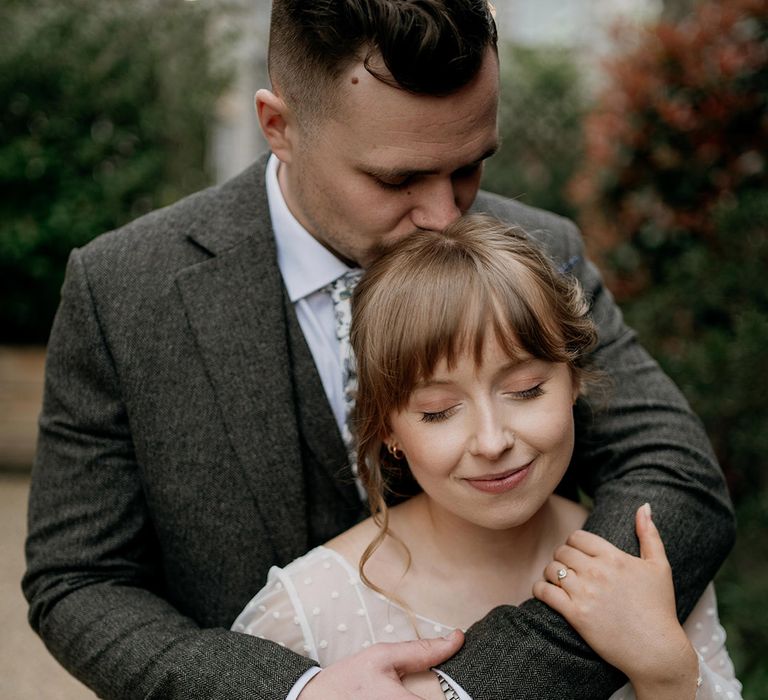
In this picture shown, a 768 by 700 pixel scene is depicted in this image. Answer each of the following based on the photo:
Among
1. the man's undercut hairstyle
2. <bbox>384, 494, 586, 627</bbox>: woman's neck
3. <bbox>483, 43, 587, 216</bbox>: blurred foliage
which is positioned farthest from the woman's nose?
<bbox>483, 43, 587, 216</bbox>: blurred foliage

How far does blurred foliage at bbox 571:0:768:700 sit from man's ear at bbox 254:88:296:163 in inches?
Answer: 81.6

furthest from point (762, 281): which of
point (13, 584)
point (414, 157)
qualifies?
point (13, 584)

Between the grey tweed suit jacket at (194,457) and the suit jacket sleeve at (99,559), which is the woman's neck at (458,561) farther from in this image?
the suit jacket sleeve at (99,559)

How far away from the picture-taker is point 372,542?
2.18m

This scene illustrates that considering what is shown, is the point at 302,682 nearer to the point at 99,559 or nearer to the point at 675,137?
the point at 99,559

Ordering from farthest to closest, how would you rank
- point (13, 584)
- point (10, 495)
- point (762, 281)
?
point (10, 495) < point (13, 584) < point (762, 281)

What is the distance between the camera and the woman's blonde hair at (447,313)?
1.99m

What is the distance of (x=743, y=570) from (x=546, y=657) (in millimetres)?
2377

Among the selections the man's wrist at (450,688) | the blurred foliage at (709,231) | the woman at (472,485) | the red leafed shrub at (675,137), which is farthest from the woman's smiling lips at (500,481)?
the red leafed shrub at (675,137)

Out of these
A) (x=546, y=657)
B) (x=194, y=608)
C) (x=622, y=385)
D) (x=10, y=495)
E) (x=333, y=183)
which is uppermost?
(x=333, y=183)

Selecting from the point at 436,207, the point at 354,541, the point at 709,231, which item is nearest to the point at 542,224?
the point at 436,207

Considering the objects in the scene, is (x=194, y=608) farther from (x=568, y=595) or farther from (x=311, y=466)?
(x=568, y=595)

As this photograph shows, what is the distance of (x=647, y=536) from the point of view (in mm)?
2125

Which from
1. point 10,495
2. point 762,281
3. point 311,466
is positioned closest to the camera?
point 311,466
